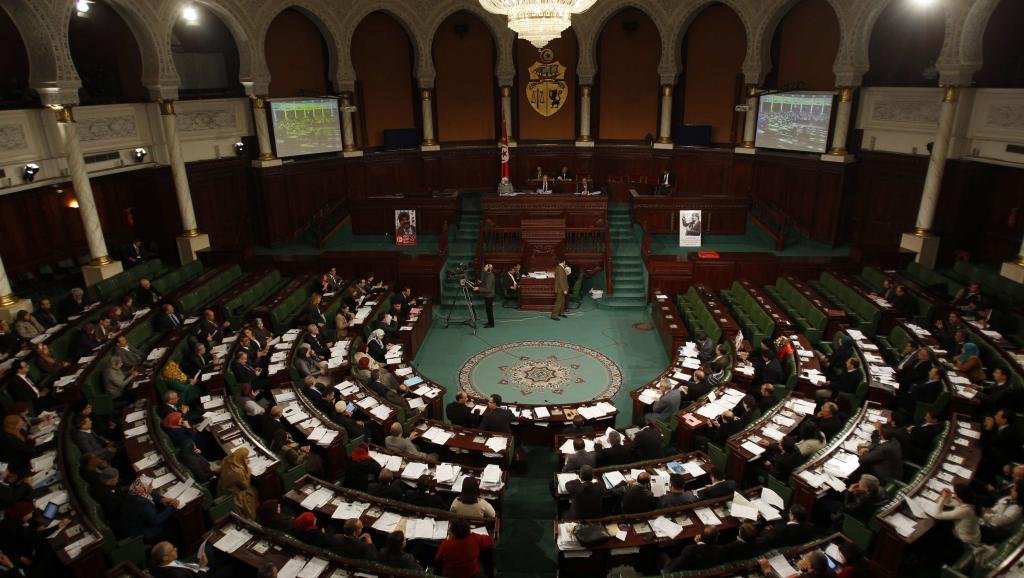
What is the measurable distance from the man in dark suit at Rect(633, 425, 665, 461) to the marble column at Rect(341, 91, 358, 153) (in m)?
15.0

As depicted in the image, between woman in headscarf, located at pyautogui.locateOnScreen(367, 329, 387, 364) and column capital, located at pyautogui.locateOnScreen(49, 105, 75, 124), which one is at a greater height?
column capital, located at pyautogui.locateOnScreen(49, 105, 75, 124)

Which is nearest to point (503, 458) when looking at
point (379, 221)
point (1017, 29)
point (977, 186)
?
point (379, 221)

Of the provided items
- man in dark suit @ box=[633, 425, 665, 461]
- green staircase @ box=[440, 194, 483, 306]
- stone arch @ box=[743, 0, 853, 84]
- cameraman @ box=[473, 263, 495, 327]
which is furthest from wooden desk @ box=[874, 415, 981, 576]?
stone arch @ box=[743, 0, 853, 84]

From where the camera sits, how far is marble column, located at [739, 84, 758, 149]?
1912cm

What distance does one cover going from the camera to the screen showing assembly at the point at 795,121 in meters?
17.3

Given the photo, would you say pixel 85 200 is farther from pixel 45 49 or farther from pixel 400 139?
pixel 400 139

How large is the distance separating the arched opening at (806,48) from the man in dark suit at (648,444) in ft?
44.6

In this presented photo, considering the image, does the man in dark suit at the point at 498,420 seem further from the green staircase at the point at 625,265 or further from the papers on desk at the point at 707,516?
the green staircase at the point at 625,265

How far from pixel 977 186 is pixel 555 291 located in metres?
10.2

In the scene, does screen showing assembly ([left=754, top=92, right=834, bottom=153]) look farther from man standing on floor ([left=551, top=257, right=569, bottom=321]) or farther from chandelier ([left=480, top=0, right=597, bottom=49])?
chandelier ([left=480, top=0, right=597, bottom=49])

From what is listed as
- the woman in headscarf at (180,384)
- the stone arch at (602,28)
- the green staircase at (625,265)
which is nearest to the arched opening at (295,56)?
the stone arch at (602,28)

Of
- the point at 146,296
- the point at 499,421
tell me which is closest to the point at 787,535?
the point at 499,421

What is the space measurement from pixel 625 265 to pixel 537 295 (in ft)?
9.19

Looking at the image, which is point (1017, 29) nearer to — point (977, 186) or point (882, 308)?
point (977, 186)
